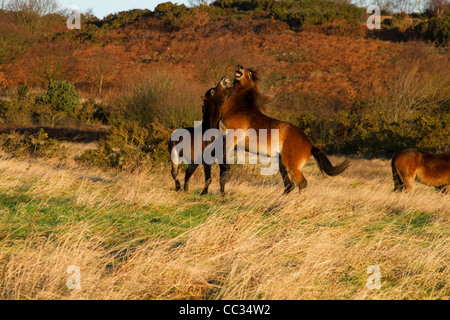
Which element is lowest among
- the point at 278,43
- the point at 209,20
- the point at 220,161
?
the point at 220,161

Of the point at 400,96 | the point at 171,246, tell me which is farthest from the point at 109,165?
the point at 400,96

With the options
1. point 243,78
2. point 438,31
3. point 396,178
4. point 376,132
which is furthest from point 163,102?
point 438,31

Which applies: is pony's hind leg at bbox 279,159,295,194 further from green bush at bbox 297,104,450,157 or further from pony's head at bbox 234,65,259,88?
green bush at bbox 297,104,450,157

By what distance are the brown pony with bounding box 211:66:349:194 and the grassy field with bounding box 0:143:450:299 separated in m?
0.78

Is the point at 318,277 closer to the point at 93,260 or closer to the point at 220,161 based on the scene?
the point at 93,260

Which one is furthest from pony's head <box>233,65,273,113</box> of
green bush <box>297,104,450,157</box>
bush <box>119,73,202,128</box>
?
green bush <box>297,104,450,157</box>

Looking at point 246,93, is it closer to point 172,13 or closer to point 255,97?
point 255,97

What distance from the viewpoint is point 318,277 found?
363 cm

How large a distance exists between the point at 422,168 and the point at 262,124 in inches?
175

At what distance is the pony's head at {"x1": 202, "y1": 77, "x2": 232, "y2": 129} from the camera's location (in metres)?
6.98

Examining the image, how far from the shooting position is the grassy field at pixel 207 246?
131 inches

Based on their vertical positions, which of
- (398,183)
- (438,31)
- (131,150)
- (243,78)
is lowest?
(398,183)

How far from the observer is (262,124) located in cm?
669
